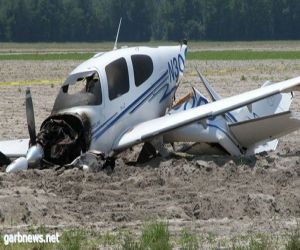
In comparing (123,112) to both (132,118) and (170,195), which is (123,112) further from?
(170,195)

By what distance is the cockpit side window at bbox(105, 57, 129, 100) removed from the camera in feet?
54.1

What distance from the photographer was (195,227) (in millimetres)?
11305

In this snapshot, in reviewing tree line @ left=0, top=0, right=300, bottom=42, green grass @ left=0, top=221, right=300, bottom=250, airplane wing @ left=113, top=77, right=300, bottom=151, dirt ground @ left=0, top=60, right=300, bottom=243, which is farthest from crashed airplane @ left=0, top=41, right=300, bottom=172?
tree line @ left=0, top=0, right=300, bottom=42

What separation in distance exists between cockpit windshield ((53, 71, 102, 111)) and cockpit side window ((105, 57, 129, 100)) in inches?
9.0

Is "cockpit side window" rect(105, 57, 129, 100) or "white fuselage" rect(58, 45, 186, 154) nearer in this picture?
"white fuselage" rect(58, 45, 186, 154)

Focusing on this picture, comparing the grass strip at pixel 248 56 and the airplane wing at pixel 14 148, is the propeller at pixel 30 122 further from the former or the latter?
the grass strip at pixel 248 56

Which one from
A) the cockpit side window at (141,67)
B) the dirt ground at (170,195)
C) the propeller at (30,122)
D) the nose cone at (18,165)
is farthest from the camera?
the cockpit side window at (141,67)

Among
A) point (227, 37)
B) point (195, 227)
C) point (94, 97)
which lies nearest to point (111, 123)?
point (94, 97)

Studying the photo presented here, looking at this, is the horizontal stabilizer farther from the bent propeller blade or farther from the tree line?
the tree line

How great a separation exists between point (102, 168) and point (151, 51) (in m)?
3.34

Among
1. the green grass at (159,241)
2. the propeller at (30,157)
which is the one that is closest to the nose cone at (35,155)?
the propeller at (30,157)

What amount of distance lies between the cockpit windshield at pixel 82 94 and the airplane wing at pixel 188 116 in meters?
0.80

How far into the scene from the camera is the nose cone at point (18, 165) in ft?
49.6

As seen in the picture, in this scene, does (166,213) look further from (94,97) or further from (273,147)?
(273,147)
